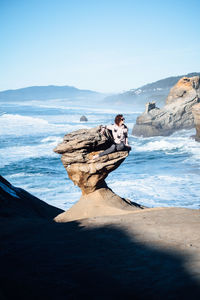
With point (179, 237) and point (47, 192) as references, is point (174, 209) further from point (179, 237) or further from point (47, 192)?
point (47, 192)

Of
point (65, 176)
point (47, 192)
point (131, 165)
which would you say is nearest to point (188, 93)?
point (131, 165)

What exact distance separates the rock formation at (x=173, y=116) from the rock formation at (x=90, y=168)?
30136mm

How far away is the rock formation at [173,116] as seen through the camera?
4047 centimetres

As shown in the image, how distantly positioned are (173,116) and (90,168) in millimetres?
32386

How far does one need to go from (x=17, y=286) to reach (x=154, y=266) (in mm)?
1978

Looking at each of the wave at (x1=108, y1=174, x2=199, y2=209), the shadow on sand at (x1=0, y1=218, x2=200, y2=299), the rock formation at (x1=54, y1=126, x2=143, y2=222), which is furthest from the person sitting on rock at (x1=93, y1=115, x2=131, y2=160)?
the wave at (x1=108, y1=174, x2=199, y2=209)

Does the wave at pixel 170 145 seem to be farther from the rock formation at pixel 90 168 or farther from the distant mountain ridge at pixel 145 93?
the distant mountain ridge at pixel 145 93

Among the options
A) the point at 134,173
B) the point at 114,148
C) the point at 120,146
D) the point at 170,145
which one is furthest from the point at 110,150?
the point at 170,145

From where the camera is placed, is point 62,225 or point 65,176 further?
point 65,176

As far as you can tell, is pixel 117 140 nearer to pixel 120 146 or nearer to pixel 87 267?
pixel 120 146

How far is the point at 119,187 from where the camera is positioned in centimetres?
1872

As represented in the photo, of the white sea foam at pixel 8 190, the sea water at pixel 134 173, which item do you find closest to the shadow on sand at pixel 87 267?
the white sea foam at pixel 8 190

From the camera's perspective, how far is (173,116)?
40969mm

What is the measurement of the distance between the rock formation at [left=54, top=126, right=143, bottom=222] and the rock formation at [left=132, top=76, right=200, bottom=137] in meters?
30.1
